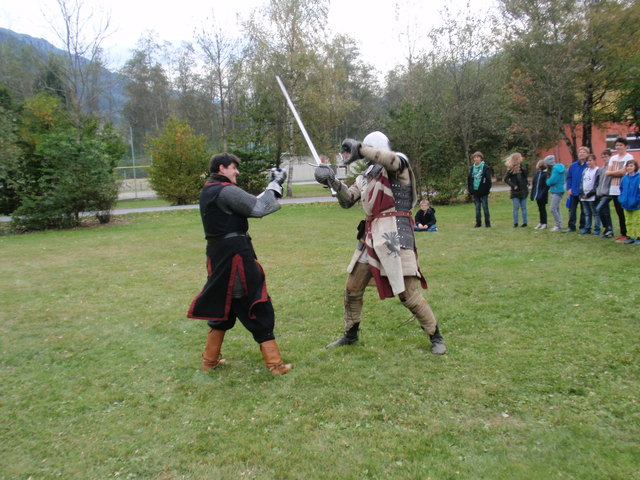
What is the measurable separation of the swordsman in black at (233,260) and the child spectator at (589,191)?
326 inches

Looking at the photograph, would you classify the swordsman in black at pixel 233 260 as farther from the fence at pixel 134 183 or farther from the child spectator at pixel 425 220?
the fence at pixel 134 183

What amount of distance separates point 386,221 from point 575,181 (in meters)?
8.07

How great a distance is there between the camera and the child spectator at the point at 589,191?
9.88 metres

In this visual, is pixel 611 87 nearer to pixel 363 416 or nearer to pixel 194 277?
pixel 194 277

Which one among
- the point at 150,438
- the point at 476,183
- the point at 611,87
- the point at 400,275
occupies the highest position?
the point at 611,87

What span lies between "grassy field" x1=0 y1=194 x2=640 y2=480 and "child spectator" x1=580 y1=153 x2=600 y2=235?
2572 mm

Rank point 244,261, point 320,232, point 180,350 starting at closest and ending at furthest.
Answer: point 244,261
point 180,350
point 320,232

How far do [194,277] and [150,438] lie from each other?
5059mm

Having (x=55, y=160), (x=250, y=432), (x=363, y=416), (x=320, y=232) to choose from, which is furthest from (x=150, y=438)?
(x=55, y=160)

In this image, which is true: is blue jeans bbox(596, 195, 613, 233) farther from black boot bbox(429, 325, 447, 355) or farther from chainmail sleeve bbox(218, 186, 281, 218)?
chainmail sleeve bbox(218, 186, 281, 218)

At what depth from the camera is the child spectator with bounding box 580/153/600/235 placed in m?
9.88

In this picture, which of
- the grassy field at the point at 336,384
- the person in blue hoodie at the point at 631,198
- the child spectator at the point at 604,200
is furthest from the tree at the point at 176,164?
the person in blue hoodie at the point at 631,198

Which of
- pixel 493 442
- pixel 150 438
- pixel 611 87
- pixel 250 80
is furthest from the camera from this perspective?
pixel 250 80

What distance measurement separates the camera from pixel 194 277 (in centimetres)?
827
